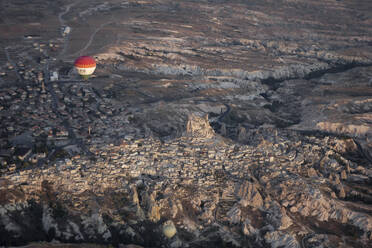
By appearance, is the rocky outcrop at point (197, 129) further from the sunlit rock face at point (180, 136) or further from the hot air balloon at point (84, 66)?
the hot air balloon at point (84, 66)

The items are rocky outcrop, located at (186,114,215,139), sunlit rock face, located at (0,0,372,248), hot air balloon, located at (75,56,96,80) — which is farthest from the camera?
hot air balloon, located at (75,56,96,80)

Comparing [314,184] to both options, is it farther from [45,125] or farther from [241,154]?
[45,125]

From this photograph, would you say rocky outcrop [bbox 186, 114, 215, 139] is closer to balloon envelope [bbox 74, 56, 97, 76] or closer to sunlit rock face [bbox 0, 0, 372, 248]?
sunlit rock face [bbox 0, 0, 372, 248]

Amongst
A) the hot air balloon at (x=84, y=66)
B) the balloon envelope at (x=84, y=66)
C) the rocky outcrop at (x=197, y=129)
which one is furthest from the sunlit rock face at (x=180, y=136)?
the balloon envelope at (x=84, y=66)

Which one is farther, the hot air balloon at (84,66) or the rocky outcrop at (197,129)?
the hot air balloon at (84,66)

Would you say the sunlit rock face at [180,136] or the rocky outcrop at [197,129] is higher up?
the rocky outcrop at [197,129]

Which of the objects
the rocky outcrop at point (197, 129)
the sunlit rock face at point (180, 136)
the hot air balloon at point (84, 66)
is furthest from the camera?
the hot air balloon at point (84, 66)

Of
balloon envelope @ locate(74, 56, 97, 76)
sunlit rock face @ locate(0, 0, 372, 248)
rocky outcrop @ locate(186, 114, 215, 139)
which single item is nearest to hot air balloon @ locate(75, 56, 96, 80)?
balloon envelope @ locate(74, 56, 97, 76)

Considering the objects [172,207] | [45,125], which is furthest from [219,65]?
[172,207]
